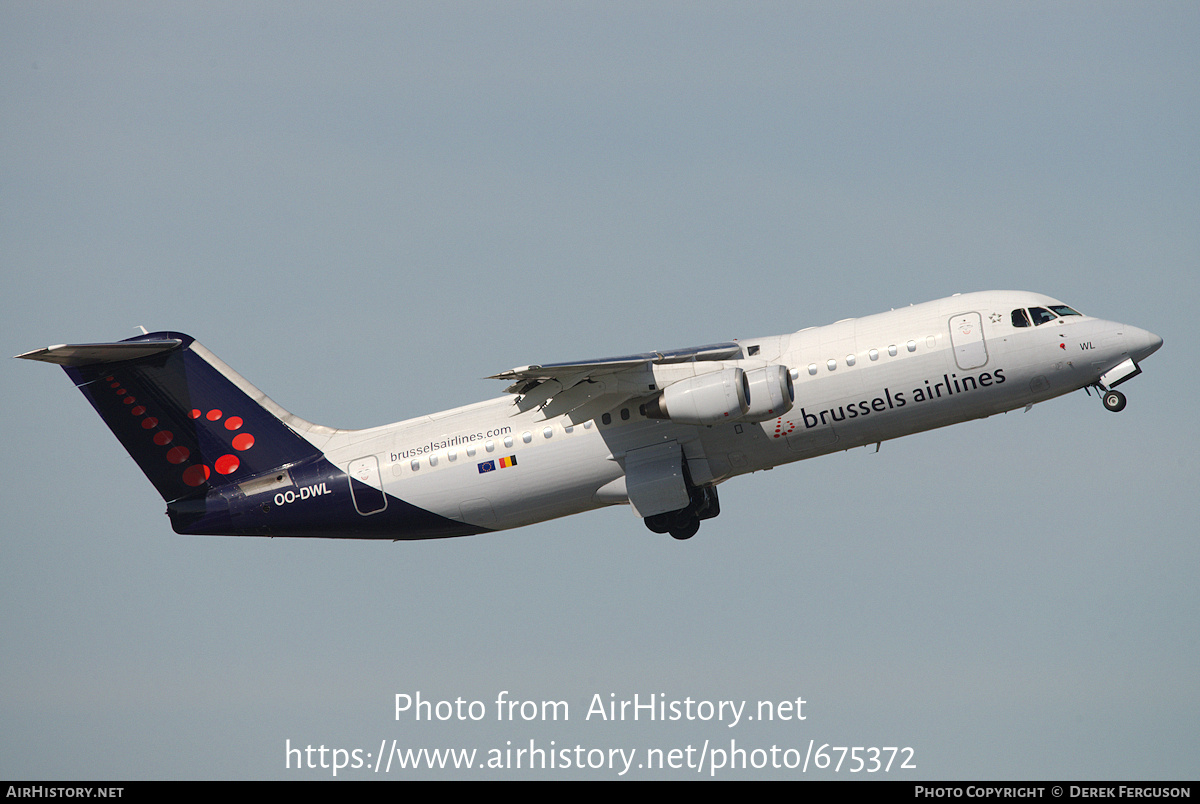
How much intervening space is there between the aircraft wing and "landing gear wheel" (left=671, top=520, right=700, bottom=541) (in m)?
3.26

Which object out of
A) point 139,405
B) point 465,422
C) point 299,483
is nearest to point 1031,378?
point 465,422

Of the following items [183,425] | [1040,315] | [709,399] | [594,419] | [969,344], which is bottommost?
[709,399]

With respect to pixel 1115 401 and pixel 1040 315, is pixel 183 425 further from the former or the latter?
pixel 1115 401

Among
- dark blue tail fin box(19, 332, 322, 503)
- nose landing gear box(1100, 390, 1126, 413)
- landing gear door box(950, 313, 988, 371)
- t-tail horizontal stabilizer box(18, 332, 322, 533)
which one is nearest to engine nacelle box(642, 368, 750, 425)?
landing gear door box(950, 313, 988, 371)

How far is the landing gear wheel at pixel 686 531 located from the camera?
2594 cm

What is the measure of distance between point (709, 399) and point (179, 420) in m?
11.6

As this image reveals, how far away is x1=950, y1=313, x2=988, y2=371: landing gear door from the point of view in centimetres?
2317

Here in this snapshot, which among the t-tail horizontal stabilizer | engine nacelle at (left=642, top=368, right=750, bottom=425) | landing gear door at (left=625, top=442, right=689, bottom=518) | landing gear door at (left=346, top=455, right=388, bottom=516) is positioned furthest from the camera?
the t-tail horizontal stabilizer

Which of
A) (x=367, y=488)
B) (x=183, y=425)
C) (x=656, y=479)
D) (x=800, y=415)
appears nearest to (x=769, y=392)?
(x=800, y=415)

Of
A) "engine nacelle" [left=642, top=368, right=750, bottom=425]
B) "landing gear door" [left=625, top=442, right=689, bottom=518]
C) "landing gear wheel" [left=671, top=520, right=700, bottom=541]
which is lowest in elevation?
"landing gear wheel" [left=671, top=520, right=700, bottom=541]

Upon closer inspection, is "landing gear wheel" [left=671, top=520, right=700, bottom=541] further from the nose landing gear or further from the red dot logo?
the red dot logo

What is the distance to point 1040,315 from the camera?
76.9 ft

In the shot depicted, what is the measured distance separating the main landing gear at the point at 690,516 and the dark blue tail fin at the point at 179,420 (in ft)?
23.9

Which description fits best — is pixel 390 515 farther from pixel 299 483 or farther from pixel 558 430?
pixel 558 430
